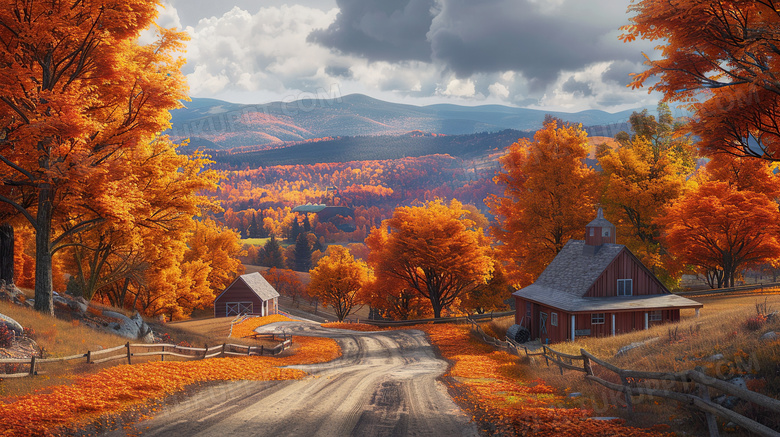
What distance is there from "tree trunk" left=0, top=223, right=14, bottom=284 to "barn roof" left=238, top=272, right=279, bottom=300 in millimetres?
38135

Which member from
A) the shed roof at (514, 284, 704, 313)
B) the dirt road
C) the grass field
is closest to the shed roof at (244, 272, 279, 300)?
the shed roof at (514, 284, 704, 313)

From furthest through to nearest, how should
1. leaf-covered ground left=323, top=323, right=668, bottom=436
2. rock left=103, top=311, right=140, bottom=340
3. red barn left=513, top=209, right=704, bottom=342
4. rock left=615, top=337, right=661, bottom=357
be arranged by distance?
red barn left=513, top=209, right=704, bottom=342 → rock left=103, top=311, right=140, bottom=340 → rock left=615, top=337, right=661, bottom=357 → leaf-covered ground left=323, top=323, right=668, bottom=436

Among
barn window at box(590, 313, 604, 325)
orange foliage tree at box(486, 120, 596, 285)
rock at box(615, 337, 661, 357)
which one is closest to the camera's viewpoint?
rock at box(615, 337, 661, 357)

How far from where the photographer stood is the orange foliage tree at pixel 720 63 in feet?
34.6

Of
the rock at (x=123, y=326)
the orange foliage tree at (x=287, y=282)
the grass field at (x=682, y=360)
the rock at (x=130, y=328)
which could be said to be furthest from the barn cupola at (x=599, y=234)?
the orange foliage tree at (x=287, y=282)

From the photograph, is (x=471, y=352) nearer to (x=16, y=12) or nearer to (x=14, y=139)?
(x=14, y=139)

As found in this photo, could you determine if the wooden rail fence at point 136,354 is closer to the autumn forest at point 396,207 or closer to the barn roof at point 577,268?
the autumn forest at point 396,207

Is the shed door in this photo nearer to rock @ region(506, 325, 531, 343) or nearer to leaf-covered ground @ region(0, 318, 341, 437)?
rock @ region(506, 325, 531, 343)

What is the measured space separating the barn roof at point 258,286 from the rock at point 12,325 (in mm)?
44272

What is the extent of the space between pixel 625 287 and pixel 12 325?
30064mm

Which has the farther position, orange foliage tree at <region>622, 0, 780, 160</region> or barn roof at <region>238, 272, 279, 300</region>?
barn roof at <region>238, 272, 279, 300</region>

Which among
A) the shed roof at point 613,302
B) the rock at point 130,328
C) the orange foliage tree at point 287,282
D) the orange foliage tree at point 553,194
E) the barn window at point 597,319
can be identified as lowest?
the orange foliage tree at point 287,282

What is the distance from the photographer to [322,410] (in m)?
11.1

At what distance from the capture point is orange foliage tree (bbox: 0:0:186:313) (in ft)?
50.5
